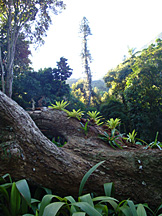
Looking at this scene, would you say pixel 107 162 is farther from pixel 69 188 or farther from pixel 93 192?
pixel 69 188

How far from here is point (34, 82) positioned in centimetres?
979

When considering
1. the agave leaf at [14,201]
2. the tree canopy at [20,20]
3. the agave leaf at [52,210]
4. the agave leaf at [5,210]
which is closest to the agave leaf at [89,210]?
the agave leaf at [52,210]

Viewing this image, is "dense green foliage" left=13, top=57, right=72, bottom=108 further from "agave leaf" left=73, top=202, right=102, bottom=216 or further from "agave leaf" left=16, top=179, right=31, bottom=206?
"agave leaf" left=73, top=202, right=102, bottom=216

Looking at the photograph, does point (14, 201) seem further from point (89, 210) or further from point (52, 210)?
point (89, 210)

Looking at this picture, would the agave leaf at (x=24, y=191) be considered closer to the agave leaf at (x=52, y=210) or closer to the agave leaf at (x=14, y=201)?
the agave leaf at (x=14, y=201)

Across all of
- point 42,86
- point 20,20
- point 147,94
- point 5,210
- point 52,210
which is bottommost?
point 5,210

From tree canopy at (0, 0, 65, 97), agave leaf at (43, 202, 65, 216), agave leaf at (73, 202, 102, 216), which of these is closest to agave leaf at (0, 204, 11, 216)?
agave leaf at (43, 202, 65, 216)

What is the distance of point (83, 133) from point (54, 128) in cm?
50

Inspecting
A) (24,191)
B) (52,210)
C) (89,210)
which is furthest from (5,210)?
(89,210)

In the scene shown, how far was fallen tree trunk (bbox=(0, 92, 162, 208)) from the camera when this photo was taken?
1369 millimetres

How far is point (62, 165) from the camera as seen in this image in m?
1.50

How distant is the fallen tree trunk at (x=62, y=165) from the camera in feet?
4.49

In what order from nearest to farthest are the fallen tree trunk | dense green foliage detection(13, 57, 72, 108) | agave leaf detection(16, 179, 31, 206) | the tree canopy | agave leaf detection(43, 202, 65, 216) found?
agave leaf detection(43, 202, 65, 216) → agave leaf detection(16, 179, 31, 206) → the fallen tree trunk → the tree canopy → dense green foliage detection(13, 57, 72, 108)

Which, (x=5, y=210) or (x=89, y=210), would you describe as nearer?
(x=89, y=210)
